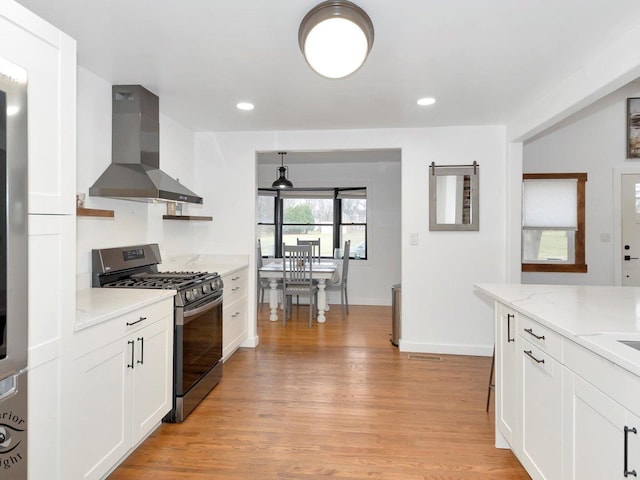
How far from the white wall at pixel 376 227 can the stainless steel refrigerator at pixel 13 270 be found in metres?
A: 5.13

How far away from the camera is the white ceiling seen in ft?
5.65

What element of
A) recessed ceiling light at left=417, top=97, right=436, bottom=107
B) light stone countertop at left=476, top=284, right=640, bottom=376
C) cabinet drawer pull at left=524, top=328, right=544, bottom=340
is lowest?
cabinet drawer pull at left=524, top=328, right=544, bottom=340

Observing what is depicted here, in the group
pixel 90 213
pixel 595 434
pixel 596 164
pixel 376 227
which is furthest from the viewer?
pixel 376 227

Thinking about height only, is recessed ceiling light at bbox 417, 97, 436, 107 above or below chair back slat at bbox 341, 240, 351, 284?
above

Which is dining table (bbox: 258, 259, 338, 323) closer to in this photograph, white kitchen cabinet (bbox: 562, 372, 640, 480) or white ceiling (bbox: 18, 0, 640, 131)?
white ceiling (bbox: 18, 0, 640, 131)

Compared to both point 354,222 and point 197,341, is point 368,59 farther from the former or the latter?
point 354,222

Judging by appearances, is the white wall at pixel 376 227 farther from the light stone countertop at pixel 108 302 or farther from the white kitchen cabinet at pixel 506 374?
the light stone countertop at pixel 108 302

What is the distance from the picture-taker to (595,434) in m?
1.17

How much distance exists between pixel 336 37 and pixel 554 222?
3.95 m

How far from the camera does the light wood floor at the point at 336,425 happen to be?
1.94m

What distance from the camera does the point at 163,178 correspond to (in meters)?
2.79

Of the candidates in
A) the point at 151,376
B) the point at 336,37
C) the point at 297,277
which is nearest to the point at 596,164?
the point at 297,277

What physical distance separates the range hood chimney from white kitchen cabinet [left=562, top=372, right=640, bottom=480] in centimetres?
253

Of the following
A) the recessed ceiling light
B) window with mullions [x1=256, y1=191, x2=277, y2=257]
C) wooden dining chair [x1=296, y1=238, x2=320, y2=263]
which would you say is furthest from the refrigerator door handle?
window with mullions [x1=256, y1=191, x2=277, y2=257]
